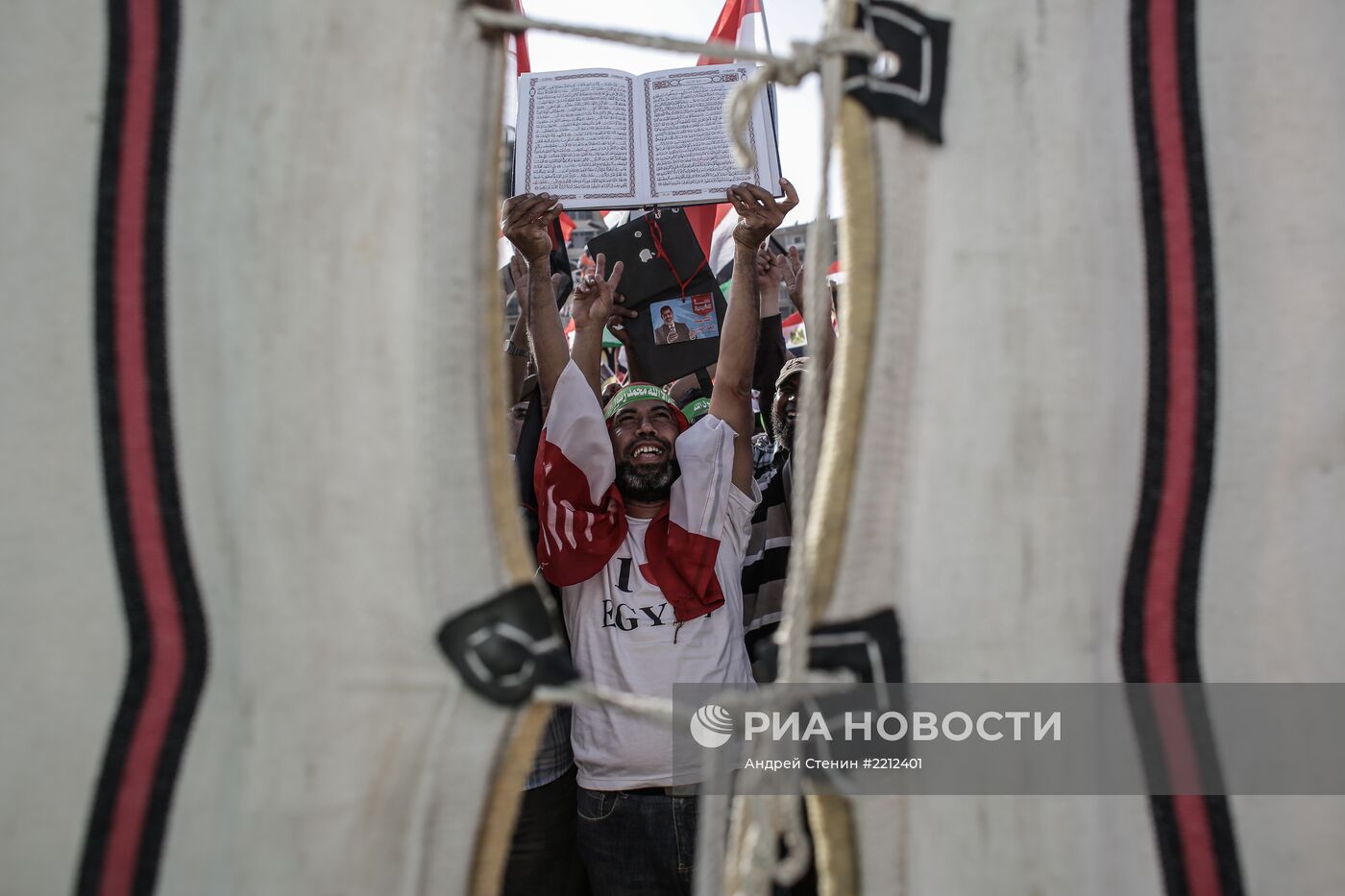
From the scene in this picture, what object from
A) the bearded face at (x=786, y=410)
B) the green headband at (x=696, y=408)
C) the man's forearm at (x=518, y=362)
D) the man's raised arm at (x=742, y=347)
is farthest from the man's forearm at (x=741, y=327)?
the green headband at (x=696, y=408)

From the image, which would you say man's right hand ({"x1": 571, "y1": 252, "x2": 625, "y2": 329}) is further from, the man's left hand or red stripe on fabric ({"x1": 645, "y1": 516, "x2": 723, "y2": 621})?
red stripe on fabric ({"x1": 645, "y1": 516, "x2": 723, "y2": 621})

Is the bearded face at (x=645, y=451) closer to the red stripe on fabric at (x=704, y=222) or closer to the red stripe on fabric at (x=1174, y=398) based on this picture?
the red stripe on fabric at (x=704, y=222)

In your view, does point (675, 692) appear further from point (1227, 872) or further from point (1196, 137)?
point (1196, 137)

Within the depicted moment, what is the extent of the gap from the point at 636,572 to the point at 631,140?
0.95 m

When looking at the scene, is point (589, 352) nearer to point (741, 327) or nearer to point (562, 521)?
point (741, 327)

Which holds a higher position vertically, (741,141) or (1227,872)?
(741,141)

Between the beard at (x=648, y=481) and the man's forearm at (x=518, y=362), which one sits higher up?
the man's forearm at (x=518, y=362)

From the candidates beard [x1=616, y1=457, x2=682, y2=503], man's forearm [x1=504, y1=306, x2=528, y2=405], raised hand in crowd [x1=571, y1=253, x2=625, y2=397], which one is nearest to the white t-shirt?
beard [x1=616, y1=457, x2=682, y2=503]

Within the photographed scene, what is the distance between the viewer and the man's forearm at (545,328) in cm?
189

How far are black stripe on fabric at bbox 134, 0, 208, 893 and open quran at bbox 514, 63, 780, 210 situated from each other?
1.15 meters

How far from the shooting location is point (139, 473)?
664 mm

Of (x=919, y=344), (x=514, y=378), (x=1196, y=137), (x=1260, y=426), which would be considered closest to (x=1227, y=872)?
(x=1260, y=426)

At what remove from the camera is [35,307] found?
0.67 m

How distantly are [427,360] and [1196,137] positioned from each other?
2.12ft
